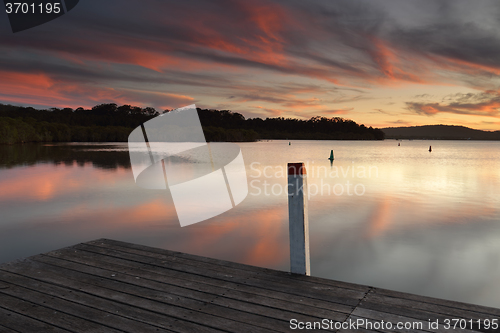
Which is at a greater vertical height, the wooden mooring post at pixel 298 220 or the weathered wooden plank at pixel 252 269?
the wooden mooring post at pixel 298 220

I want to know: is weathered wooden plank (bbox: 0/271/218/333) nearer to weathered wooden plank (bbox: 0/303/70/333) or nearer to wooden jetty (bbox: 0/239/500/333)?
wooden jetty (bbox: 0/239/500/333)

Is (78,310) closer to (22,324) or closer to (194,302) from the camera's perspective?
(22,324)

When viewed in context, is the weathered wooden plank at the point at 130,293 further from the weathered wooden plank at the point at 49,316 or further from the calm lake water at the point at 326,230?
the calm lake water at the point at 326,230

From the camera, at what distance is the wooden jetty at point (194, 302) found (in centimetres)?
262

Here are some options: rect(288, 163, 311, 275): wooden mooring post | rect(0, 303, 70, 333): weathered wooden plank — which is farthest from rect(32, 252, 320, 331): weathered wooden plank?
rect(288, 163, 311, 275): wooden mooring post

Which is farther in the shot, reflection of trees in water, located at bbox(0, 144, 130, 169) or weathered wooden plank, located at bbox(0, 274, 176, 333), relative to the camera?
reflection of trees in water, located at bbox(0, 144, 130, 169)

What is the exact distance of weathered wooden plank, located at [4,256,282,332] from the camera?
2.68m

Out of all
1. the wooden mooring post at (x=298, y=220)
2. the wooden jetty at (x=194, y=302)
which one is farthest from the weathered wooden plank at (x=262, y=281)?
the wooden mooring post at (x=298, y=220)

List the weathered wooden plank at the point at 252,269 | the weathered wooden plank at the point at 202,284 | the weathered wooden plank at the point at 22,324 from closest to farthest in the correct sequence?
the weathered wooden plank at the point at 22,324, the weathered wooden plank at the point at 202,284, the weathered wooden plank at the point at 252,269

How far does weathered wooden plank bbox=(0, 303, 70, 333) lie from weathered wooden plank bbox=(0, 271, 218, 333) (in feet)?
1.18

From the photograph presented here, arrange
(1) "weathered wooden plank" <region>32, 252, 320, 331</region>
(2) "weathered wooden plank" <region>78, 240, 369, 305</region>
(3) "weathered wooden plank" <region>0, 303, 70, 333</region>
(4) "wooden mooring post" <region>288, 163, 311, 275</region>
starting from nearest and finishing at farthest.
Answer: (3) "weathered wooden plank" <region>0, 303, 70, 333</region>
(1) "weathered wooden plank" <region>32, 252, 320, 331</region>
(2) "weathered wooden plank" <region>78, 240, 369, 305</region>
(4) "wooden mooring post" <region>288, 163, 311, 275</region>

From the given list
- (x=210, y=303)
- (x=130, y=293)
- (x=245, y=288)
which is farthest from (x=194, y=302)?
(x=130, y=293)

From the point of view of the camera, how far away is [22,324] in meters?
2.63

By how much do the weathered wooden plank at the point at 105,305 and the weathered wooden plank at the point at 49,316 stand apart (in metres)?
0.20
